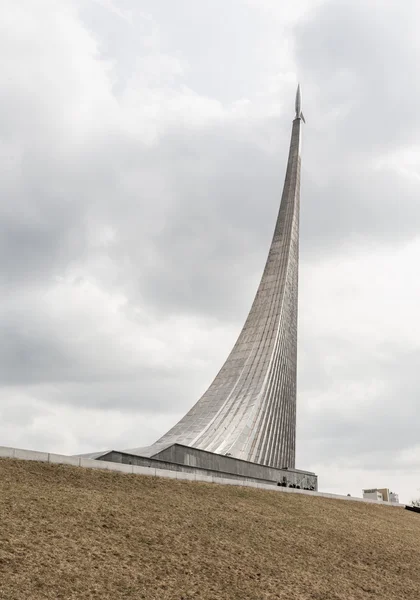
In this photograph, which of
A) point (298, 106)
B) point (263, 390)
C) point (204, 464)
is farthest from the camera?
point (298, 106)

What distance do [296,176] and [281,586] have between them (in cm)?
2905

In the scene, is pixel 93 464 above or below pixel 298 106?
below

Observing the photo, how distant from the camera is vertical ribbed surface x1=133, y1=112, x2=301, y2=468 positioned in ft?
81.1

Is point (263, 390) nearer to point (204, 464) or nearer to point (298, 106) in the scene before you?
point (204, 464)

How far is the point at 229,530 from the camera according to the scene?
34.6 ft

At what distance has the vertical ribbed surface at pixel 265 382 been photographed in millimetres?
24719

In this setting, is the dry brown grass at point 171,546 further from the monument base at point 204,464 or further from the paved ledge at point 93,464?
the monument base at point 204,464

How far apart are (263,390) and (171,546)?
1811 centimetres

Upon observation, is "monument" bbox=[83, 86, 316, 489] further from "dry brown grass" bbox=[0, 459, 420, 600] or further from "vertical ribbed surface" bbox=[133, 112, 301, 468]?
"dry brown grass" bbox=[0, 459, 420, 600]

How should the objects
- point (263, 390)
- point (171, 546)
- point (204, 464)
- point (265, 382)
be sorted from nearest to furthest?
point (171, 546)
point (204, 464)
point (263, 390)
point (265, 382)

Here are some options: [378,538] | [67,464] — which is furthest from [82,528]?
[378,538]

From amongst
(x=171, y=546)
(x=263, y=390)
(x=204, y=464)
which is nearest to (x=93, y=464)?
(x=171, y=546)

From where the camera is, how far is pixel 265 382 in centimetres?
2716

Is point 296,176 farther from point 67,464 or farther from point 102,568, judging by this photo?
point 102,568
